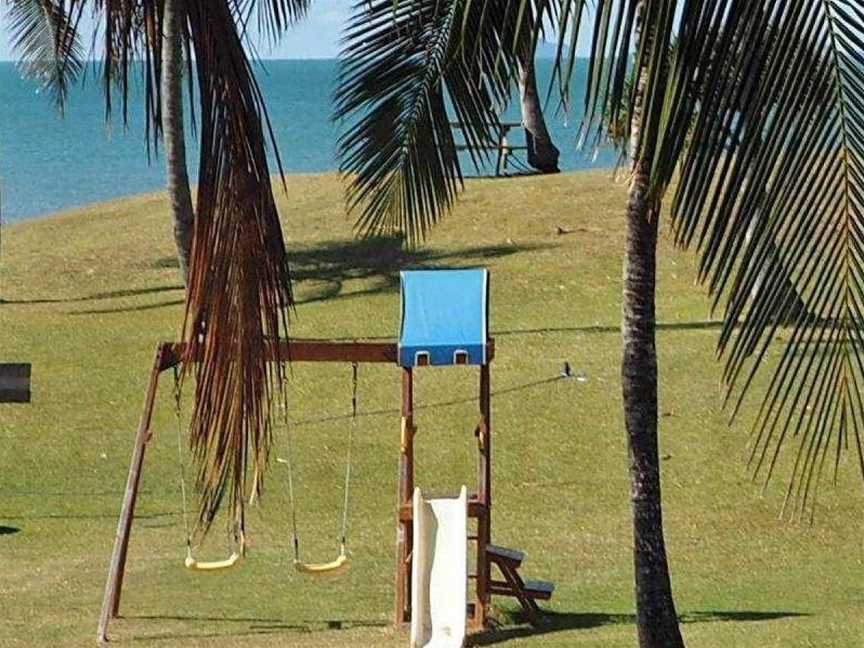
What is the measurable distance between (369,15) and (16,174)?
6971cm

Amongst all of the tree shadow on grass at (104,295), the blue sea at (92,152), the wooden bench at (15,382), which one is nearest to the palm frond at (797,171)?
the wooden bench at (15,382)

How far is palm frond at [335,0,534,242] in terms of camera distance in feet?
23.4

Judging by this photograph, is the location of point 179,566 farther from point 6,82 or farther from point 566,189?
point 6,82

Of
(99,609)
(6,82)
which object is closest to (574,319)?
(99,609)

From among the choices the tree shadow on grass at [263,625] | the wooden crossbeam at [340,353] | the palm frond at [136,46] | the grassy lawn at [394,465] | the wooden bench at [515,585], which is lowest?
the grassy lawn at [394,465]

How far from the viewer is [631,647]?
990cm

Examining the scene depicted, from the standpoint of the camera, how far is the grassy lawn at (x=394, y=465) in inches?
444

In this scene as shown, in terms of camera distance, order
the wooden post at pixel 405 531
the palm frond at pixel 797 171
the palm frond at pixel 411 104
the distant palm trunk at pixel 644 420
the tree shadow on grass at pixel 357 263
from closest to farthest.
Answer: the palm frond at pixel 797 171 < the palm frond at pixel 411 104 < the distant palm trunk at pixel 644 420 < the wooden post at pixel 405 531 < the tree shadow on grass at pixel 357 263

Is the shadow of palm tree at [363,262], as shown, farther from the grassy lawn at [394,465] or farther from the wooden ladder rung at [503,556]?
the wooden ladder rung at [503,556]

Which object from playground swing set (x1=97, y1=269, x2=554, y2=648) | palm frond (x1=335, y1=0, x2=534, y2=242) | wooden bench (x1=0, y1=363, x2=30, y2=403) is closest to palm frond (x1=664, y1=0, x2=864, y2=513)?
palm frond (x1=335, y1=0, x2=534, y2=242)

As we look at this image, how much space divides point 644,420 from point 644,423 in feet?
0.05

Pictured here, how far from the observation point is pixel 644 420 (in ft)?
26.2

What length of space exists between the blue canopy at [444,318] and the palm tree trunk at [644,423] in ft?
9.17

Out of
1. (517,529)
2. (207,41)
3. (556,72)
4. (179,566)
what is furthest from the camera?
(517,529)
